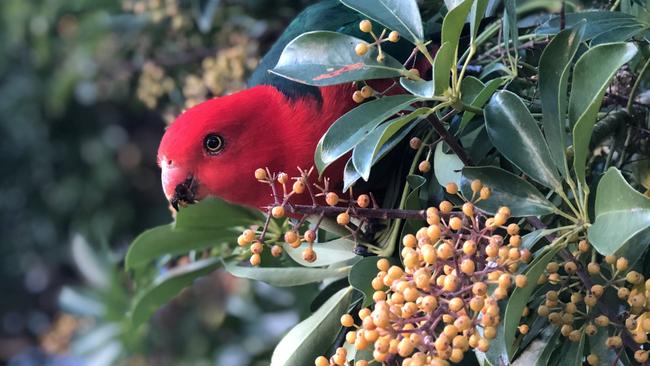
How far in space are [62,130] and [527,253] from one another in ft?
8.87

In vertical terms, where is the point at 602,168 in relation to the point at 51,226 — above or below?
above

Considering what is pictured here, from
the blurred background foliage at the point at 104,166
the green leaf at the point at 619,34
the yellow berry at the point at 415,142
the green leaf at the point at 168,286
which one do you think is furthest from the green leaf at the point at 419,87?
the blurred background foliage at the point at 104,166

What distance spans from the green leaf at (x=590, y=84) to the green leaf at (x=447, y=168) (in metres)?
0.13

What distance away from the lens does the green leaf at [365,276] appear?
0.83m

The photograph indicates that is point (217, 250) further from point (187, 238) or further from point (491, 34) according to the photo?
point (491, 34)

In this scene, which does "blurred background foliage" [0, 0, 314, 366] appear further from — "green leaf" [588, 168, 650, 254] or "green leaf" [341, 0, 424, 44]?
"green leaf" [588, 168, 650, 254]

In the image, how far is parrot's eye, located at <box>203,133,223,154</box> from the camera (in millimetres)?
1100

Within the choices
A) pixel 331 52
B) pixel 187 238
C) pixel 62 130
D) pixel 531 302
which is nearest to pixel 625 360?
pixel 531 302

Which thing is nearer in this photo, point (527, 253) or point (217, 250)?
point (527, 253)

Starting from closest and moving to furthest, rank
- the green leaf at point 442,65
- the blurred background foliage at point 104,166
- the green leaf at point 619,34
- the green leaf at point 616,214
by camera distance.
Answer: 1. the green leaf at point 616,214
2. the green leaf at point 442,65
3. the green leaf at point 619,34
4. the blurred background foliage at point 104,166

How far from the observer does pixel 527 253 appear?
70cm

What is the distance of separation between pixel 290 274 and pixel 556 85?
0.38 m

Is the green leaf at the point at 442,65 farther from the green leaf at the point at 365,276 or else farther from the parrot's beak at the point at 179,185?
the parrot's beak at the point at 179,185

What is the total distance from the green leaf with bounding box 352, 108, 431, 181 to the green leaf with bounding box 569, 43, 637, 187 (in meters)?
0.13
